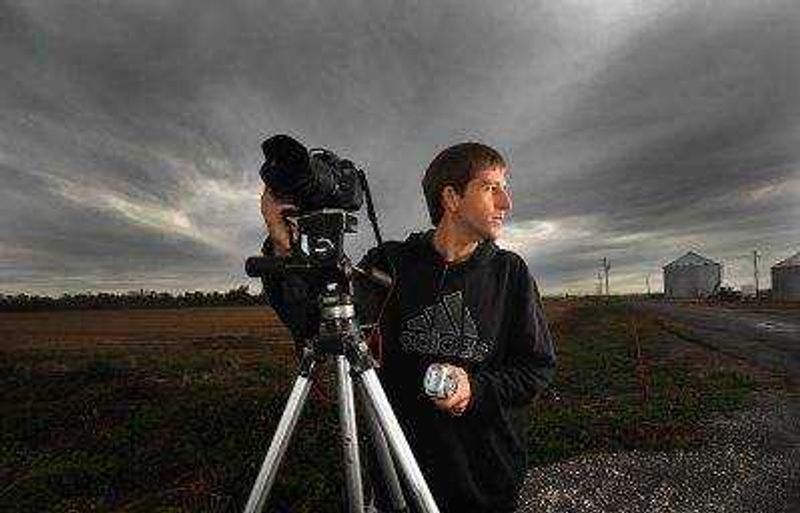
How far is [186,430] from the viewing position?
11.4 m

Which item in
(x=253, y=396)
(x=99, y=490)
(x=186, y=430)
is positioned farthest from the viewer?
(x=253, y=396)

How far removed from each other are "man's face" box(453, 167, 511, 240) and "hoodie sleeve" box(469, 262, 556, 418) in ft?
0.96

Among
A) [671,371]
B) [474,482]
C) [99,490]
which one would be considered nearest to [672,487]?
[474,482]

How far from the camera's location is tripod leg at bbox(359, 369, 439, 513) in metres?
2.62

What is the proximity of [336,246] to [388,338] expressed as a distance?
0.92 metres

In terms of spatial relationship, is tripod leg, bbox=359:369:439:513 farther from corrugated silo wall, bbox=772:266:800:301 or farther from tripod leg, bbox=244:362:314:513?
corrugated silo wall, bbox=772:266:800:301

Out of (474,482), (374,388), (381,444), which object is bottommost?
(474,482)

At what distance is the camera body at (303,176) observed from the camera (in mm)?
2875

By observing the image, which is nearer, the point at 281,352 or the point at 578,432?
the point at 578,432

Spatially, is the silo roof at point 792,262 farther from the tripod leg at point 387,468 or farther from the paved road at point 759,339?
the tripod leg at point 387,468

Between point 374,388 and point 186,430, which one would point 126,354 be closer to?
point 186,430

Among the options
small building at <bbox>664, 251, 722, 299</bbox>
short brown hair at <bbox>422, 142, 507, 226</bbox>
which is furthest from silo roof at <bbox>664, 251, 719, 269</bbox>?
short brown hair at <bbox>422, 142, 507, 226</bbox>

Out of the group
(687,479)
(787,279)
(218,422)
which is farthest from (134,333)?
(787,279)

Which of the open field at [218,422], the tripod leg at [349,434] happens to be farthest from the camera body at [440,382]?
the open field at [218,422]
